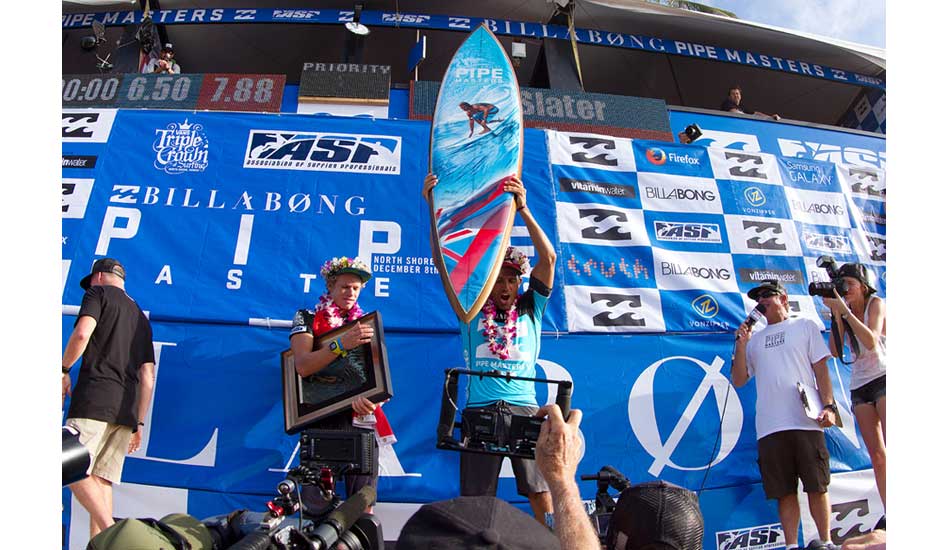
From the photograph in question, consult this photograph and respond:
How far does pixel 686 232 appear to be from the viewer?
15.1ft

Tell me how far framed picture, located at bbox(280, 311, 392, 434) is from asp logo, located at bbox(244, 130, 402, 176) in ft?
6.03

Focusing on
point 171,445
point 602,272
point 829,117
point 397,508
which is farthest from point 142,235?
point 829,117

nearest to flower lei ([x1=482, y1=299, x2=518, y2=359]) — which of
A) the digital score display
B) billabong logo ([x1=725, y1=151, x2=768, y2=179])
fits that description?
billabong logo ([x1=725, y1=151, x2=768, y2=179])

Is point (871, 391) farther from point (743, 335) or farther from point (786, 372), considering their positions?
point (743, 335)

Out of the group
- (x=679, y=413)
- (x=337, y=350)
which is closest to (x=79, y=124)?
(x=337, y=350)

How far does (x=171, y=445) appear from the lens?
11.6 ft

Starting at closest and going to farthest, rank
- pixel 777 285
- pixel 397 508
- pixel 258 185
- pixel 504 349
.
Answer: pixel 504 349
pixel 397 508
pixel 777 285
pixel 258 185

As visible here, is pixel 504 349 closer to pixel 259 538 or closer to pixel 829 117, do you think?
pixel 259 538

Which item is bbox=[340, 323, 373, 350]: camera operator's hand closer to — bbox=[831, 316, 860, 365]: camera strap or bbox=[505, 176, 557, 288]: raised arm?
bbox=[505, 176, 557, 288]: raised arm

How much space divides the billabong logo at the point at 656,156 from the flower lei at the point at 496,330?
237cm

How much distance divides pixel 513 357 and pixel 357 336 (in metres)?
0.80

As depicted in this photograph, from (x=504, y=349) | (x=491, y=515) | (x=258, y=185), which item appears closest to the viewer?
(x=491, y=515)

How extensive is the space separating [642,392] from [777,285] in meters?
1.09

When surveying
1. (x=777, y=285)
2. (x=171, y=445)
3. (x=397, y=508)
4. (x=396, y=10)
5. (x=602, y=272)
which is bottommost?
(x=397, y=508)
